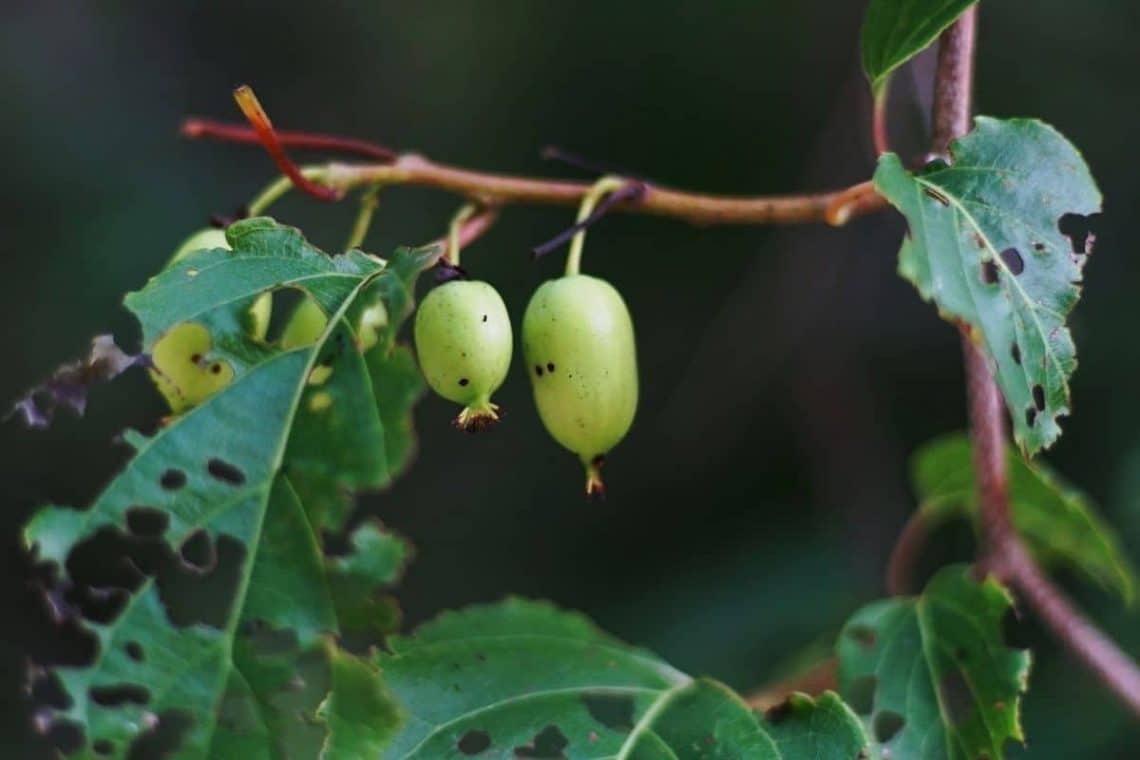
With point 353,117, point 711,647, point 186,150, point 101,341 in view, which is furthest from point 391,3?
point 101,341

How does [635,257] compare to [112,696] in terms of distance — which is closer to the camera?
[112,696]

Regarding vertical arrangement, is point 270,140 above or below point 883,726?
above

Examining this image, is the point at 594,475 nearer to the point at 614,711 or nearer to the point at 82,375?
the point at 614,711

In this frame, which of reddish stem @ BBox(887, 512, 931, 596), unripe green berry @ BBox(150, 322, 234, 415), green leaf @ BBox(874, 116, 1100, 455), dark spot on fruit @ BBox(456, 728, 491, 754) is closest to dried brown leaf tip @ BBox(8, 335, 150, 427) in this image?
unripe green berry @ BBox(150, 322, 234, 415)

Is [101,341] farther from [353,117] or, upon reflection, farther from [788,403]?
[353,117]

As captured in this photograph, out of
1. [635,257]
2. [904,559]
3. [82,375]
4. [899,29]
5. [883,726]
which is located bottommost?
[883,726]

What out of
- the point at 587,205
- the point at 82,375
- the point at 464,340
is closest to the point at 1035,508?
the point at 587,205

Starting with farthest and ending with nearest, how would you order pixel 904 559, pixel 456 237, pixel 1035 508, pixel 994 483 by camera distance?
pixel 904 559
pixel 1035 508
pixel 994 483
pixel 456 237

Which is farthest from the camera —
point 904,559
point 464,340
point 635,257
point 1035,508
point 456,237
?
point 635,257
